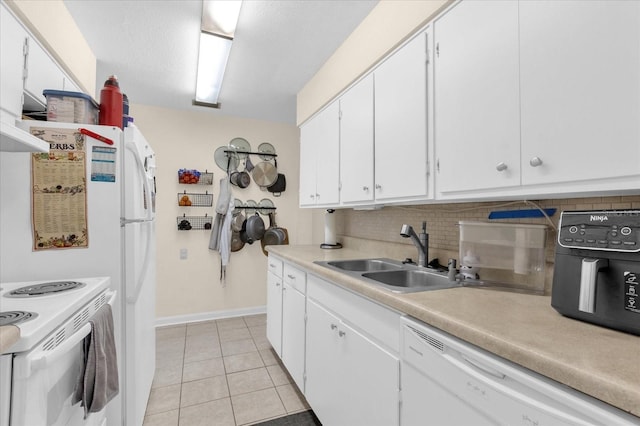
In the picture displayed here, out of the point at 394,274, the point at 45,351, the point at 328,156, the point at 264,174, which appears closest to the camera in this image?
the point at 45,351

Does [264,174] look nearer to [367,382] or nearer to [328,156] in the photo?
[328,156]

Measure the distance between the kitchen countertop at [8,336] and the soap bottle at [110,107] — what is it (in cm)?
123

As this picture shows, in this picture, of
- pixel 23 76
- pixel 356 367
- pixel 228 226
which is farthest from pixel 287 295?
pixel 23 76

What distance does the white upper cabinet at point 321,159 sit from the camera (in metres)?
2.42

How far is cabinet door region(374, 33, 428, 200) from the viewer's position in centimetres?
152

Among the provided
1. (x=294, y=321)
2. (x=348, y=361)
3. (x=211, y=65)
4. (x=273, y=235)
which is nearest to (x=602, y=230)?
(x=348, y=361)

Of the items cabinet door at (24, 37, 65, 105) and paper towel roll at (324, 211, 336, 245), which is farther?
paper towel roll at (324, 211, 336, 245)

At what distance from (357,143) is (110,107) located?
1491 mm

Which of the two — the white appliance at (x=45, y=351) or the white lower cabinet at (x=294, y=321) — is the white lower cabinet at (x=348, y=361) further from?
the white appliance at (x=45, y=351)

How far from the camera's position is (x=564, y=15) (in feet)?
3.09

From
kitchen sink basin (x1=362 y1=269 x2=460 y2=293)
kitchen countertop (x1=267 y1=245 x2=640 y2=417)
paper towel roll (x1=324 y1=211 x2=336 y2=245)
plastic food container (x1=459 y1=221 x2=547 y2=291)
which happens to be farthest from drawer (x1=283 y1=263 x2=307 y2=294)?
plastic food container (x1=459 y1=221 x2=547 y2=291)

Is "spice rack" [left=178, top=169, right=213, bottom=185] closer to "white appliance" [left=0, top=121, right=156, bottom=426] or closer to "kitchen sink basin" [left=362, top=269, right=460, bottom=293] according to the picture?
"white appliance" [left=0, top=121, right=156, bottom=426]

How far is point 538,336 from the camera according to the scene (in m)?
0.76

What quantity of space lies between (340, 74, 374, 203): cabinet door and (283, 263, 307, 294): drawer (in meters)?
0.64
